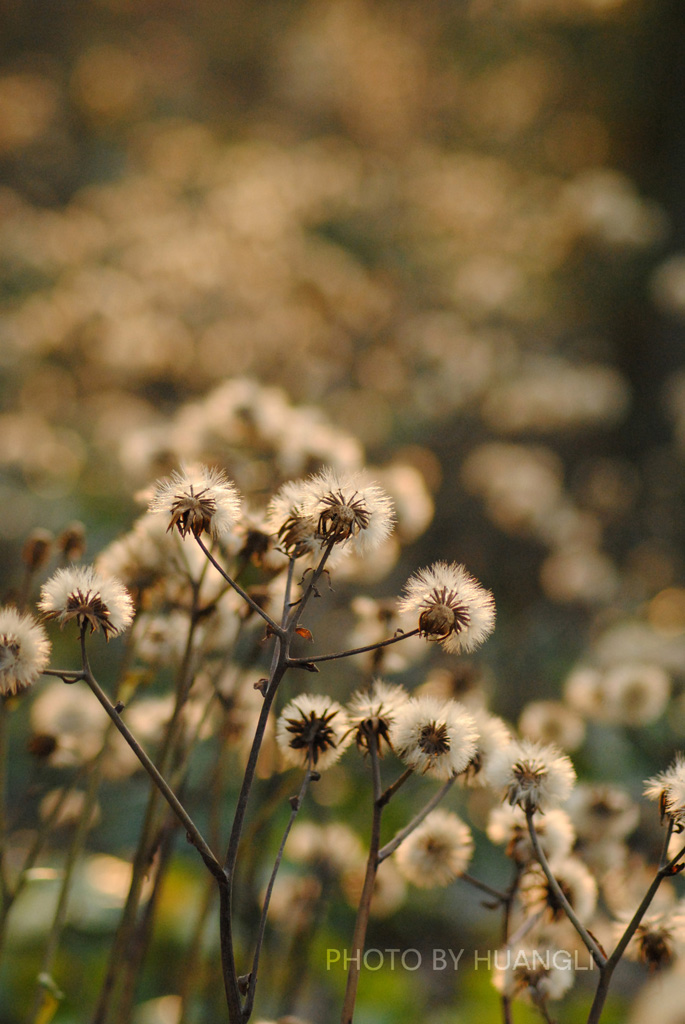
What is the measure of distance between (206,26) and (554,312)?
236 inches

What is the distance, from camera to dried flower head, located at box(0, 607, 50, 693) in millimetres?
592

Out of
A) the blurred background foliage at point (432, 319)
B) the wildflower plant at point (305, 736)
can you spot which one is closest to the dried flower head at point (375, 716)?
the wildflower plant at point (305, 736)

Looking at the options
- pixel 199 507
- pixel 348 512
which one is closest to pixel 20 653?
Answer: pixel 199 507

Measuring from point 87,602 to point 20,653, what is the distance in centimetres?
6

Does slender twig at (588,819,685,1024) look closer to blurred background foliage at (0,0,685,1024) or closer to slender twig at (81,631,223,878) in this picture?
slender twig at (81,631,223,878)

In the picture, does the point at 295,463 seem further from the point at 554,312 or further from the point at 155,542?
the point at 554,312

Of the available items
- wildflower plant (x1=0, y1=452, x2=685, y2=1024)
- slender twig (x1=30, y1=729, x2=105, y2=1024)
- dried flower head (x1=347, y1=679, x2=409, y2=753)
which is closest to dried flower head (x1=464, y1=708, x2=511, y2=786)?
wildflower plant (x1=0, y1=452, x2=685, y2=1024)

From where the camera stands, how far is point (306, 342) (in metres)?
3.70

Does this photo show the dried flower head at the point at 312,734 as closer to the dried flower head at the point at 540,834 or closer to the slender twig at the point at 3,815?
the dried flower head at the point at 540,834

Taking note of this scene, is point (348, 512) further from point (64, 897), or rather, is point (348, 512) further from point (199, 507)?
point (64, 897)

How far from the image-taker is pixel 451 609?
2.14 feet

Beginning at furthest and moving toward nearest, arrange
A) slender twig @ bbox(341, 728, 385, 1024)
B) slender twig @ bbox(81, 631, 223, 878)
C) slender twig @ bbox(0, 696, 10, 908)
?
slender twig @ bbox(0, 696, 10, 908)
slender twig @ bbox(341, 728, 385, 1024)
slender twig @ bbox(81, 631, 223, 878)

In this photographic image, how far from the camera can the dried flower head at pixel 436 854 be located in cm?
86

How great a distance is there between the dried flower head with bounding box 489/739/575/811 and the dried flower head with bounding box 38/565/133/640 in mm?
360
